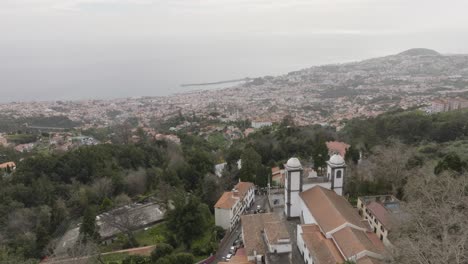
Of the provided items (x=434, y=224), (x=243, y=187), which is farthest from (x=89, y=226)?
(x=434, y=224)

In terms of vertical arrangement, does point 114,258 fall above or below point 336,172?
below

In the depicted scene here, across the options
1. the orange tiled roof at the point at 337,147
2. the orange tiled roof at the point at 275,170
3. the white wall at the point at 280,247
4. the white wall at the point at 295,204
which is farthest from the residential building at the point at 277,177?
the white wall at the point at 280,247

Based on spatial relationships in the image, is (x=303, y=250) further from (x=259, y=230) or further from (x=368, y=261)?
(x=368, y=261)

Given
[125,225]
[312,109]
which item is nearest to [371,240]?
[125,225]

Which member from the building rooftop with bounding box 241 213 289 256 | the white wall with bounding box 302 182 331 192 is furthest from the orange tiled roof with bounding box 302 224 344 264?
the white wall with bounding box 302 182 331 192

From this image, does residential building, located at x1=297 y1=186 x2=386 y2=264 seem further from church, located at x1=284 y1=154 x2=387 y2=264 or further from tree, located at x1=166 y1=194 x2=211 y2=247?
tree, located at x1=166 y1=194 x2=211 y2=247

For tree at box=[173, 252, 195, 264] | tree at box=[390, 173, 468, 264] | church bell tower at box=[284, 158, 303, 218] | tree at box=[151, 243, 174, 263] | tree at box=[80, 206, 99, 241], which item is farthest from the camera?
church bell tower at box=[284, 158, 303, 218]

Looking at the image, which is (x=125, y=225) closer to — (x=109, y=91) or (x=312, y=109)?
(x=312, y=109)

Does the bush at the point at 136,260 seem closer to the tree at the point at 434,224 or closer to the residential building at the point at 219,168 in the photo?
the residential building at the point at 219,168
